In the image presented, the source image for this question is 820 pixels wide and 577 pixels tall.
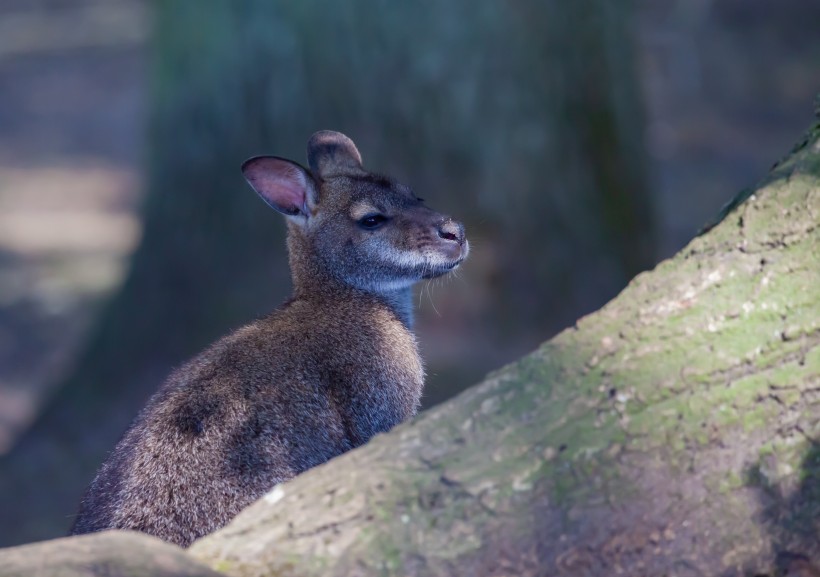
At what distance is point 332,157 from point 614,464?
2.44m

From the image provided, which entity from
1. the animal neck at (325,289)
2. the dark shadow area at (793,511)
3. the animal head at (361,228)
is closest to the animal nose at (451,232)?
the animal head at (361,228)

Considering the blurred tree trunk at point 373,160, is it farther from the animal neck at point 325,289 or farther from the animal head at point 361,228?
the animal head at point 361,228

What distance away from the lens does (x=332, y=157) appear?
16.4 ft

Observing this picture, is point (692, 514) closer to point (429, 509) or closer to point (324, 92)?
point (429, 509)

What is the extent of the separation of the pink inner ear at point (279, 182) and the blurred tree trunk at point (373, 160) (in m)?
2.64

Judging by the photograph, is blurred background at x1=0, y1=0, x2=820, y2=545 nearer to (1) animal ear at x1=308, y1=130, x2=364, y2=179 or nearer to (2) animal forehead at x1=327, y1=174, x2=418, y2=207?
(1) animal ear at x1=308, y1=130, x2=364, y2=179

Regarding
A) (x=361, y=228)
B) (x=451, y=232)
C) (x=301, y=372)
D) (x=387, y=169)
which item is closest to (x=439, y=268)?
(x=451, y=232)

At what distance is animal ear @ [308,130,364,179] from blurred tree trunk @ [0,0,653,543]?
7.39 ft

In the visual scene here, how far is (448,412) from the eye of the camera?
3039 millimetres

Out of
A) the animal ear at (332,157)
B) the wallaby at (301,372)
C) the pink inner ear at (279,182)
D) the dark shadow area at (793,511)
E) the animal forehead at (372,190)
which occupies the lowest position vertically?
the dark shadow area at (793,511)

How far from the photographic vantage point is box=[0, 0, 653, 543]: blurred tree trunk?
7.38 meters

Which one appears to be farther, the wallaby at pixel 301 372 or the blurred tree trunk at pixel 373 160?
the blurred tree trunk at pixel 373 160

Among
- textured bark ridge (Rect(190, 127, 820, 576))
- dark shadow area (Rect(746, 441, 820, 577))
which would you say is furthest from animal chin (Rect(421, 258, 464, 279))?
dark shadow area (Rect(746, 441, 820, 577))

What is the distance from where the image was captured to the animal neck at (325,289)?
4684mm
